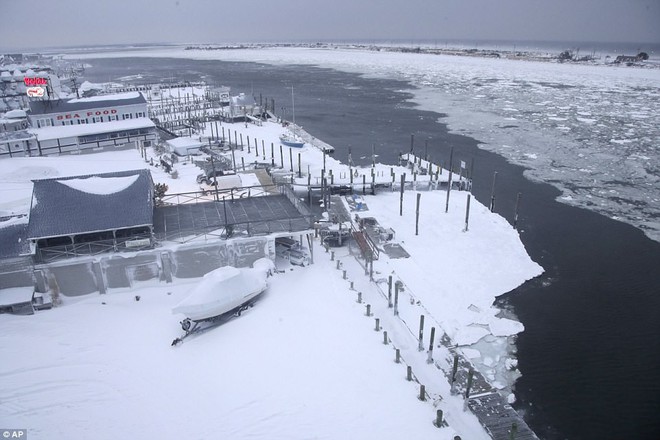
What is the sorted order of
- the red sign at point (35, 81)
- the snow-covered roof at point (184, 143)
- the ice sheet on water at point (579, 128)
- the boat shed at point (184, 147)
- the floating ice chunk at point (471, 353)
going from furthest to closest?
1. the red sign at point (35, 81)
2. the snow-covered roof at point (184, 143)
3. the boat shed at point (184, 147)
4. the ice sheet on water at point (579, 128)
5. the floating ice chunk at point (471, 353)

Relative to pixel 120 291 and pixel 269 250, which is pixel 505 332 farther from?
pixel 120 291

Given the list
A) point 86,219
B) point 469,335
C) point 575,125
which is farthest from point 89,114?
point 575,125

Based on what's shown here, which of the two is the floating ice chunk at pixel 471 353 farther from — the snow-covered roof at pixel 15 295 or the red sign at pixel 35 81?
the red sign at pixel 35 81

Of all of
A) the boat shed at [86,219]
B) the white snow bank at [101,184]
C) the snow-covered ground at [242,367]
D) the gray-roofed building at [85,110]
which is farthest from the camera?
the gray-roofed building at [85,110]

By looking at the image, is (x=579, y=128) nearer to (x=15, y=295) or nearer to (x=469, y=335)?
(x=469, y=335)

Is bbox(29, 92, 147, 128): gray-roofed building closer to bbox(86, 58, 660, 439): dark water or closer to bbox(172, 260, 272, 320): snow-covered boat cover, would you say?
bbox(86, 58, 660, 439): dark water

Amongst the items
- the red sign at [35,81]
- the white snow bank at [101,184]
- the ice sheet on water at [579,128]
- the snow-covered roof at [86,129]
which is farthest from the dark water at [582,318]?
the red sign at [35,81]

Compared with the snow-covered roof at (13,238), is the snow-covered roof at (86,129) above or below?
above
